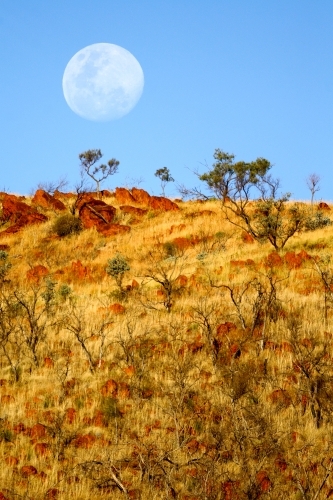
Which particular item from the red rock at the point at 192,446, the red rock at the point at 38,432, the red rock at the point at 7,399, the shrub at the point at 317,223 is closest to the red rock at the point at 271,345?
the red rock at the point at 192,446

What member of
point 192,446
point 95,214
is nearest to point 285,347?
point 192,446

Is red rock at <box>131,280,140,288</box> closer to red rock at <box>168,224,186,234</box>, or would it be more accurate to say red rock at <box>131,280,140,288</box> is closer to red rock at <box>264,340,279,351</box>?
red rock at <box>264,340,279,351</box>

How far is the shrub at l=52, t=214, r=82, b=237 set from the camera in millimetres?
29203

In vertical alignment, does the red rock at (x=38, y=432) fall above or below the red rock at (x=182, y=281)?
below

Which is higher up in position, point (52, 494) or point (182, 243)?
point (182, 243)

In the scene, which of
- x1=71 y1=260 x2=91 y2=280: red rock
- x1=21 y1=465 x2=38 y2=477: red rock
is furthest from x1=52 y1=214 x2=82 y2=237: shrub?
x1=21 y1=465 x2=38 y2=477: red rock

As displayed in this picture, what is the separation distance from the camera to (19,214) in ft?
109

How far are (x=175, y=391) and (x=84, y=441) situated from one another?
1.98 meters

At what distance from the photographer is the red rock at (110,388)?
29.9ft

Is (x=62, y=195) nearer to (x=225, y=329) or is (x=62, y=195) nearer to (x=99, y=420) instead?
(x=225, y=329)

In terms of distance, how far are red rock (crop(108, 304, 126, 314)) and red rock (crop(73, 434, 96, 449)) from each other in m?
6.71

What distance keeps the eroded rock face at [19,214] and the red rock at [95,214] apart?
8.89 ft

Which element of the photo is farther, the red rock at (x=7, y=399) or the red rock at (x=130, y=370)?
the red rock at (x=130, y=370)

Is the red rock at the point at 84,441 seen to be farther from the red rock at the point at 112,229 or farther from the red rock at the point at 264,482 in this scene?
the red rock at the point at 112,229
